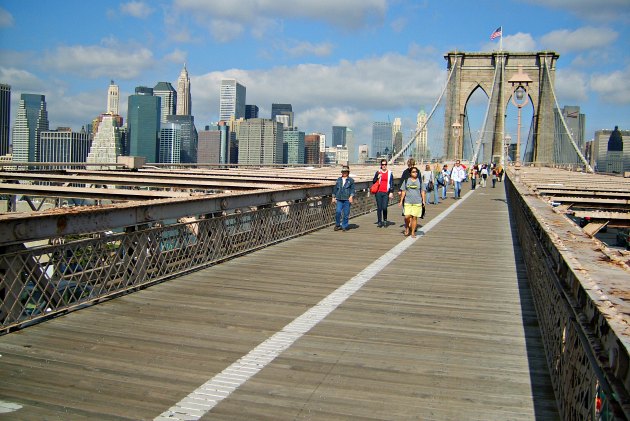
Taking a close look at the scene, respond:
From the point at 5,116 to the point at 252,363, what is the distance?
150 meters

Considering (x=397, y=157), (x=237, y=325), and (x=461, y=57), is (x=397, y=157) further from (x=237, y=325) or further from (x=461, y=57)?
(x=237, y=325)

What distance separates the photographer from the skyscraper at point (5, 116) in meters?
134

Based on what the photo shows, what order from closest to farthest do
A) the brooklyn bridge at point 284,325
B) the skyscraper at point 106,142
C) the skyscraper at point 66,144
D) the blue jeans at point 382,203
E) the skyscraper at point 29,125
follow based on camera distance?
1. the brooklyn bridge at point 284,325
2. the blue jeans at point 382,203
3. the skyscraper at point 106,142
4. the skyscraper at point 66,144
5. the skyscraper at point 29,125

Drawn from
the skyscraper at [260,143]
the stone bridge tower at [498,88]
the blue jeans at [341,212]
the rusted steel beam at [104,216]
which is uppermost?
the stone bridge tower at [498,88]

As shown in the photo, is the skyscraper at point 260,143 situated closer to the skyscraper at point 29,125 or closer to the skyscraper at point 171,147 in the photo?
the skyscraper at point 171,147

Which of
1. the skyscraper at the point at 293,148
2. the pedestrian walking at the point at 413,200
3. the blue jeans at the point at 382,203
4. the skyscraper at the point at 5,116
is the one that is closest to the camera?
the pedestrian walking at the point at 413,200

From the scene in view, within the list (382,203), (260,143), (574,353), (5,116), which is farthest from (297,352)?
(5,116)

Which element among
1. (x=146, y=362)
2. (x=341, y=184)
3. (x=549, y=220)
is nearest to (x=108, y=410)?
(x=146, y=362)

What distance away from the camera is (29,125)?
186 meters

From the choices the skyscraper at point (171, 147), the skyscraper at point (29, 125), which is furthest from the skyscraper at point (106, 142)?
the skyscraper at point (171, 147)

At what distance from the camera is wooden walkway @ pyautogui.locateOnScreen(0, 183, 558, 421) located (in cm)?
445

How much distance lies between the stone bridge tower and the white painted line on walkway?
3513 inches

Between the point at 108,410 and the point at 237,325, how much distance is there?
7.29 feet

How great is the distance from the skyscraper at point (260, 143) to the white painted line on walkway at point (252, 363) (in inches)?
5257
